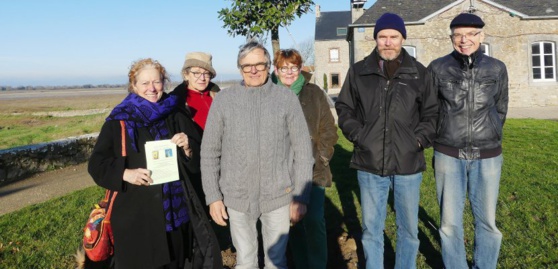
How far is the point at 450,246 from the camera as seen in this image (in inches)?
132

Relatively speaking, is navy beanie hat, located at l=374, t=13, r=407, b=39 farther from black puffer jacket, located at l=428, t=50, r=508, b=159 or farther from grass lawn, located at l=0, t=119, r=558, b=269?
grass lawn, located at l=0, t=119, r=558, b=269

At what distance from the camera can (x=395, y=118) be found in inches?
122

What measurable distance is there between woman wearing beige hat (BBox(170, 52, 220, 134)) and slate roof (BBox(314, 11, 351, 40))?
46250 millimetres

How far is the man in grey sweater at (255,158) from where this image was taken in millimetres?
2764

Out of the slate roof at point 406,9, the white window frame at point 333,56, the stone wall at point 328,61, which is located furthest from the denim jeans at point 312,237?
the white window frame at point 333,56

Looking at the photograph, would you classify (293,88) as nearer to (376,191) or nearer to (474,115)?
(376,191)

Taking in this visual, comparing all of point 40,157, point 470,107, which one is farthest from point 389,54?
point 40,157

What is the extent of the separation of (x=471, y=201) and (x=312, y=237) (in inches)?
52.0

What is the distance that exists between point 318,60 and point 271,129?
46.9 metres

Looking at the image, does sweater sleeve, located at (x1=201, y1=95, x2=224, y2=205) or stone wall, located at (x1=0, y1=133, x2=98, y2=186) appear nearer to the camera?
sweater sleeve, located at (x1=201, y1=95, x2=224, y2=205)

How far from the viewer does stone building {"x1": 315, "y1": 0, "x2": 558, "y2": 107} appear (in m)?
20.5

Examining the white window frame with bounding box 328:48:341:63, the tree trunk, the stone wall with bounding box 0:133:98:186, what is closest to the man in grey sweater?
the stone wall with bounding box 0:133:98:186

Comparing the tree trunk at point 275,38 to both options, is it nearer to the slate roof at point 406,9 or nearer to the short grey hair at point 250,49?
the slate roof at point 406,9

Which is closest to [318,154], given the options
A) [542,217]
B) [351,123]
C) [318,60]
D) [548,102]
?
[351,123]
